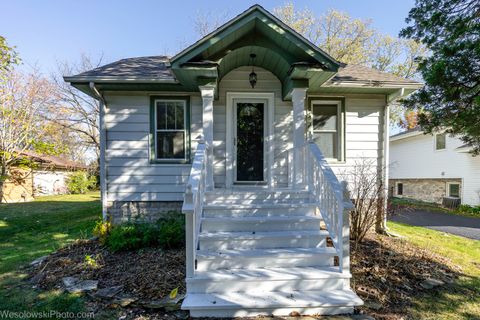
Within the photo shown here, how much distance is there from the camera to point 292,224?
399cm

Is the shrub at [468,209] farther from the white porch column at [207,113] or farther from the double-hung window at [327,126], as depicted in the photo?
the white porch column at [207,113]

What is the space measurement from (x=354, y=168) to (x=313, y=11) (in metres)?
14.5

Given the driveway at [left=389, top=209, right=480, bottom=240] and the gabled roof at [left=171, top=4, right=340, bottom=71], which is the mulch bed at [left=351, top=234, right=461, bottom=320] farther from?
the gabled roof at [left=171, top=4, right=340, bottom=71]

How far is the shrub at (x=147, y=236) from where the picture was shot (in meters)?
4.77

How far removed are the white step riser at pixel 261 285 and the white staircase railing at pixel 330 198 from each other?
0.26 metres

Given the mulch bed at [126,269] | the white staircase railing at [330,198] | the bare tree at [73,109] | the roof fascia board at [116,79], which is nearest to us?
the white staircase railing at [330,198]

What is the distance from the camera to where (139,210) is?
18.7ft

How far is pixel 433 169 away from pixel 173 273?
16004 mm

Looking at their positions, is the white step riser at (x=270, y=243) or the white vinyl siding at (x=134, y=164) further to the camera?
the white vinyl siding at (x=134, y=164)

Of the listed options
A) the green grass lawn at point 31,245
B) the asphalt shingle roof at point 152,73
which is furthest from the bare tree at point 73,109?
the asphalt shingle roof at point 152,73

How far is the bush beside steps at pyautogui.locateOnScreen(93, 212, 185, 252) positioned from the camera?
4.77 m

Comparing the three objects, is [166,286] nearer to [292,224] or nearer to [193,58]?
[292,224]

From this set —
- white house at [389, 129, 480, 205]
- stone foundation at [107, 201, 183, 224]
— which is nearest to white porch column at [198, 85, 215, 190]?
stone foundation at [107, 201, 183, 224]

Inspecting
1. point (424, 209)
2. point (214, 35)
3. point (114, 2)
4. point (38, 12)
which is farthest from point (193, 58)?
point (424, 209)
